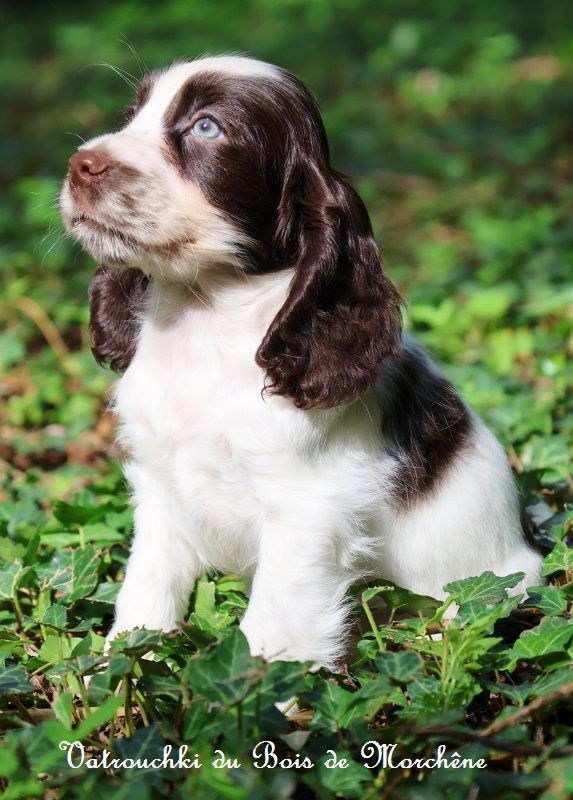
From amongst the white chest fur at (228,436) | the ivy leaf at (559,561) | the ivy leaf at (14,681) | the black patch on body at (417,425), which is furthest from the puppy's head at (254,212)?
the ivy leaf at (14,681)

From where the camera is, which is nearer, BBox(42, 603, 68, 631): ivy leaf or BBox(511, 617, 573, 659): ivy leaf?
BBox(511, 617, 573, 659): ivy leaf

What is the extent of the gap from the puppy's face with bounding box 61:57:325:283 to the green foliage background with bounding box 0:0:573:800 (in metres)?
0.76

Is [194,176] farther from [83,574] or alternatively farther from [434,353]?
[434,353]

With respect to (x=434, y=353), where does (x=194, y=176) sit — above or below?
above

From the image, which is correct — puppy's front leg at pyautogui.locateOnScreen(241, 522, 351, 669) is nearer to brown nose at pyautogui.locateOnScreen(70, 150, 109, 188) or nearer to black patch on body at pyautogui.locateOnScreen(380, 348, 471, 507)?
black patch on body at pyautogui.locateOnScreen(380, 348, 471, 507)

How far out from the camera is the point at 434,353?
596cm

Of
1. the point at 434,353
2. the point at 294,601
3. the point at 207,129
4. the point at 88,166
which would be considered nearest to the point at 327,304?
the point at 207,129

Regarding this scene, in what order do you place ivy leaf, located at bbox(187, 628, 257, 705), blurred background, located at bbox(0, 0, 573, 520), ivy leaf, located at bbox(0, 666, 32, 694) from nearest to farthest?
ivy leaf, located at bbox(187, 628, 257, 705)
ivy leaf, located at bbox(0, 666, 32, 694)
blurred background, located at bbox(0, 0, 573, 520)

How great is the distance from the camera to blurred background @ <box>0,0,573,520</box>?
5637 mm

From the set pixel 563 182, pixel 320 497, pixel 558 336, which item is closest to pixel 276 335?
pixel 320 497

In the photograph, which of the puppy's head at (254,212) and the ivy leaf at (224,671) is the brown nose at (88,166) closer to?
the puppy's head at (254,212)

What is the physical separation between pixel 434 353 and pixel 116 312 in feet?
8.17

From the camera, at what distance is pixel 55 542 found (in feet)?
13.9

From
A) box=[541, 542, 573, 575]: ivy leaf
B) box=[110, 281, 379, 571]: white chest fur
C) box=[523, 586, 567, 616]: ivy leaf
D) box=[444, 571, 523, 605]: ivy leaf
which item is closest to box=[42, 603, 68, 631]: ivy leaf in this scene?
box=[110, 281, 379, 571]: white chest fur
